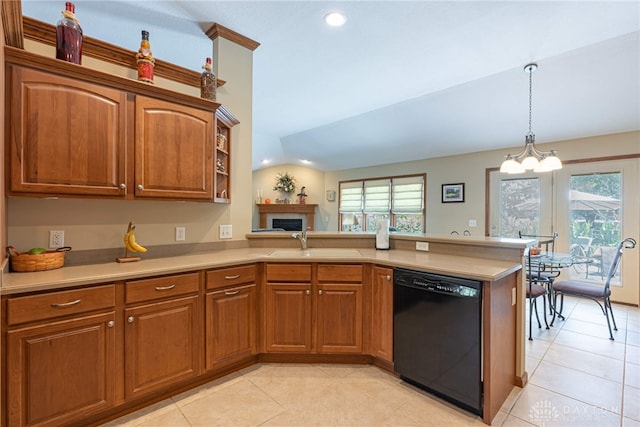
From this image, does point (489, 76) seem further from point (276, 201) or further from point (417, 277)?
point (276, 201)

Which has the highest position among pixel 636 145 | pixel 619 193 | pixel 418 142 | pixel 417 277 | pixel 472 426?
pixel 418 142

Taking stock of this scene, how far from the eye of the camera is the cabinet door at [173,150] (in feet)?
6.71

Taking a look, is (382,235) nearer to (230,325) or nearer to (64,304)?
(230,325)

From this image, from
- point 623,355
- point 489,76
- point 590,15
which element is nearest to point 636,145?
point 489,76

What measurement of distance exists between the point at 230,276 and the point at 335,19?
2.23m

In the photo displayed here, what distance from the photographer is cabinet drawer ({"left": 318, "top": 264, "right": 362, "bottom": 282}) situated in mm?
2385

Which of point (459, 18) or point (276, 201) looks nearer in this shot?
point (459, 18)

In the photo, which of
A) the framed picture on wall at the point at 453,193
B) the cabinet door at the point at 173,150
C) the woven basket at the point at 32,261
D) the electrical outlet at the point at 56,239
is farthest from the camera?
the framed picture on wall at the point at 453,193

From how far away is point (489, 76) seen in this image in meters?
3.54

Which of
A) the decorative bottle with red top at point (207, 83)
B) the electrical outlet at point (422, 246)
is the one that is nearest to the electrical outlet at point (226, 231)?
the decorative bottle with red top at point (207, 83)

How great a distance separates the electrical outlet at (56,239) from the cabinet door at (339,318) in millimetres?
1817

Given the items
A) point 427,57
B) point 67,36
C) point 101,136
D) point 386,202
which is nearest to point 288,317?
point 101,136

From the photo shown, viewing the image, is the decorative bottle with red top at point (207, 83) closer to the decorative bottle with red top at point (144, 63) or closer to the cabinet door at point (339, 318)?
the decorative bottle with red top at point (144, 63)

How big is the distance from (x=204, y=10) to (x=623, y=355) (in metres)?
4.65
